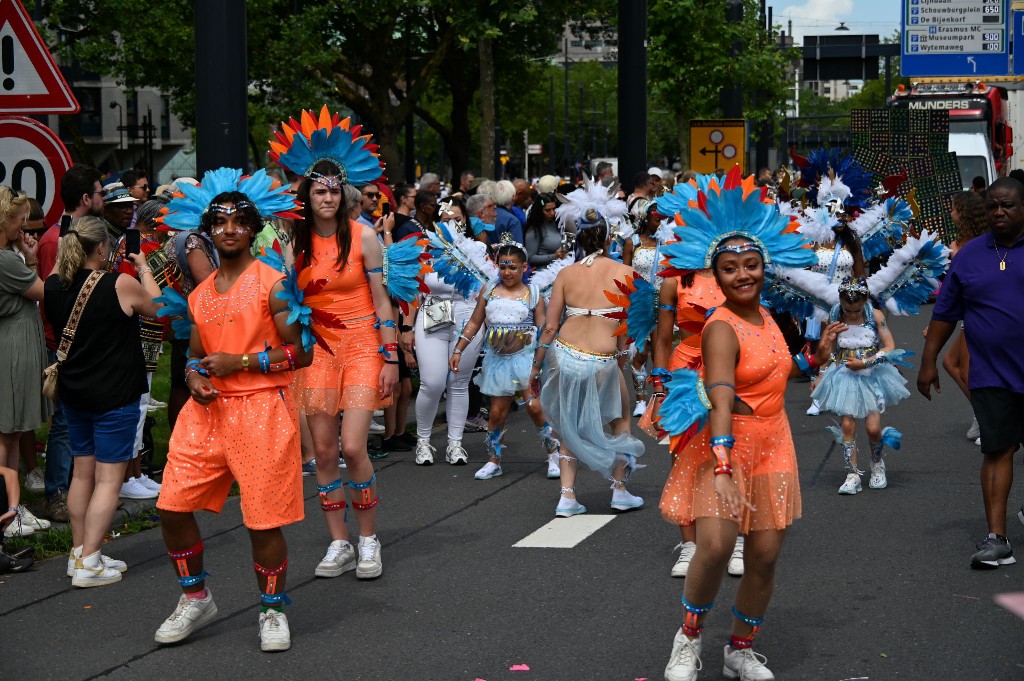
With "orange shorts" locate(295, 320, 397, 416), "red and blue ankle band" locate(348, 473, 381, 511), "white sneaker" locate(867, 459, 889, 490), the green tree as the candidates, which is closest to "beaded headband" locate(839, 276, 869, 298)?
"white sneaker" locate(867, 459, 889, 490)

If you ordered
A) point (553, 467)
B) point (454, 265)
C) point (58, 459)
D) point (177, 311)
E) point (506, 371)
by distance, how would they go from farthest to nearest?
point (454, 265) → point (506, 371) → point (553, 467) → point (58, 459) → point (177, 311)

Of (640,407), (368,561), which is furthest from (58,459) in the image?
(640,407)

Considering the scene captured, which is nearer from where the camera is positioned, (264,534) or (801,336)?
(264,534)

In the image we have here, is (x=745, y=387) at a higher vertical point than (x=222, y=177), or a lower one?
lower

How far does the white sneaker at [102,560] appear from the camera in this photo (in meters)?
7.43

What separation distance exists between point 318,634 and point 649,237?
553cm

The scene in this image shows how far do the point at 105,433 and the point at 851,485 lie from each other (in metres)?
4.80

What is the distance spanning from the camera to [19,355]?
27.3 ft

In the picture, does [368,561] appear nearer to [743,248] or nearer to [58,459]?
[58,459]

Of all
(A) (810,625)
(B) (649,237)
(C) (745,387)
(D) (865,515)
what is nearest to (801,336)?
(B) (649,237)

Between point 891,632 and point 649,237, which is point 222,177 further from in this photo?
point 649,237

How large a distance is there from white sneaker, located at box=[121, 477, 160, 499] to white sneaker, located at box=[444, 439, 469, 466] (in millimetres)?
2464

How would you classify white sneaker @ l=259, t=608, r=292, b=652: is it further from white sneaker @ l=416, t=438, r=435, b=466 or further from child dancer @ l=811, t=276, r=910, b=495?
white sneaker @ l=416, t=438, r=435, b=466

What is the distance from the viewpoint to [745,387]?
18.0 ft
